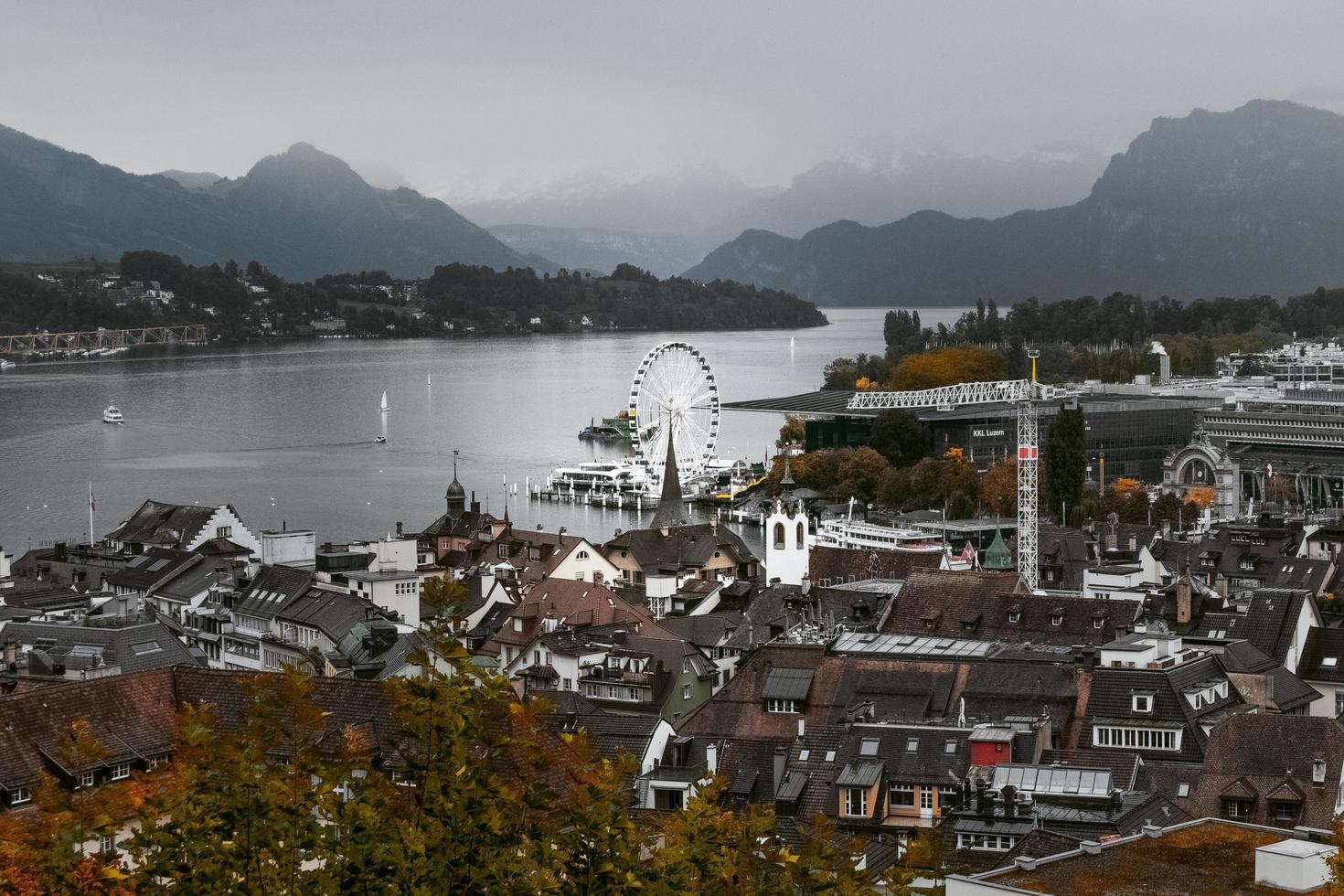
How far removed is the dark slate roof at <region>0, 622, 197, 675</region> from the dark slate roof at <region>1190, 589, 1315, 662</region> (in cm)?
1132

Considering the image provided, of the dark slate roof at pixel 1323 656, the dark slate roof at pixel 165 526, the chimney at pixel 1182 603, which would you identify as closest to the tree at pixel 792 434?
the dark slate roof at pixel 165 526

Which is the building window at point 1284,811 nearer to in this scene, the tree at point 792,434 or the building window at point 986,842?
→ the building window at point 986,842

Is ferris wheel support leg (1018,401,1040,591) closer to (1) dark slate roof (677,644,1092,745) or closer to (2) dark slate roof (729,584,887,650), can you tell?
(2) dark slate roof (729,584,887,650)

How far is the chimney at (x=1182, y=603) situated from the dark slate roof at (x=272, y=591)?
37.4 feet

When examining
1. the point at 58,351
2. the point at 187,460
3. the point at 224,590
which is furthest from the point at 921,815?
the point at 58,351

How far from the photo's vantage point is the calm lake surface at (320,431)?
61094mm

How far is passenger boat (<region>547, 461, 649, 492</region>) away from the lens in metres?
69.0

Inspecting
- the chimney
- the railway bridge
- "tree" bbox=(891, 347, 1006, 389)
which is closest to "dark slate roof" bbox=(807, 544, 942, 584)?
the chimney

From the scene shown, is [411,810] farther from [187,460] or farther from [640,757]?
[187,460]

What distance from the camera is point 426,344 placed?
186m

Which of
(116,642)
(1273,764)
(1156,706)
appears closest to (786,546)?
(116,642)

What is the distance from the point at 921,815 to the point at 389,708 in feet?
15.5

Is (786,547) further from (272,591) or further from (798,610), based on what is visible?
(272,591)

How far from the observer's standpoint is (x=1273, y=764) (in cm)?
1575
